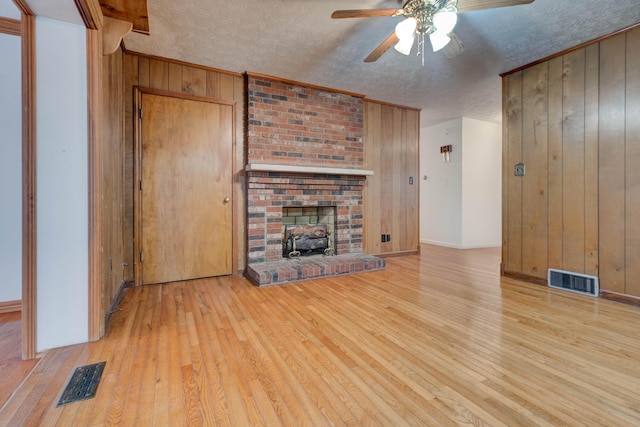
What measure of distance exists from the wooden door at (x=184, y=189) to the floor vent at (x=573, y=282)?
11.7ft

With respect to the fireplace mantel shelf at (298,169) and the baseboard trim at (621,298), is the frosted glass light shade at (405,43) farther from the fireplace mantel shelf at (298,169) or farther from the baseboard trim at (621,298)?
the baseboard trim at (621,298)

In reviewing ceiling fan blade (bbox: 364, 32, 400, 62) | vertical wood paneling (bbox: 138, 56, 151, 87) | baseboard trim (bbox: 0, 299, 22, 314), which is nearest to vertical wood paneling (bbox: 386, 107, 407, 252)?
ceiling fan blade (bbox: 364, 32, 400, 62)

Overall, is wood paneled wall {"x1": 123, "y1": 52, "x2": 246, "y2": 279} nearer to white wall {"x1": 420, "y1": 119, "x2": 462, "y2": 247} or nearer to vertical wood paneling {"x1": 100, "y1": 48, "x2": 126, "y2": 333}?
vertical wood paneling {"x1": 100, "y1": 48, "x2": 126, "y2": 333}

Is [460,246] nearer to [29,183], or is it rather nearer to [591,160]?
[591,160]

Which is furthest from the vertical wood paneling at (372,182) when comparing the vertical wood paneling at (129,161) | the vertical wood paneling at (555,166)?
the vertical wood paneling at (129,161)

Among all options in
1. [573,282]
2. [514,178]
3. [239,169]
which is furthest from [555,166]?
[239,169]

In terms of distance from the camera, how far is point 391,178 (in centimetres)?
448

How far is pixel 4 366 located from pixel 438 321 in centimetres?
264

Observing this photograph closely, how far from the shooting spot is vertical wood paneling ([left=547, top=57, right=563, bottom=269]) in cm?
289

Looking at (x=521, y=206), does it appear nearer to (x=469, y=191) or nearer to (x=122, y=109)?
(x=469, y=191)

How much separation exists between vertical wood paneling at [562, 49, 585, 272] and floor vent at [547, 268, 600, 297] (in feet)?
0.23

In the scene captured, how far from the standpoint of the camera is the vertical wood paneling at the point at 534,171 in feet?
9.90

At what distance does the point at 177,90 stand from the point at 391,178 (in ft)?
10.4

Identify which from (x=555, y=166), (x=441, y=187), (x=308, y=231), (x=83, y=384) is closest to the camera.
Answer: (x=83, y=384)
